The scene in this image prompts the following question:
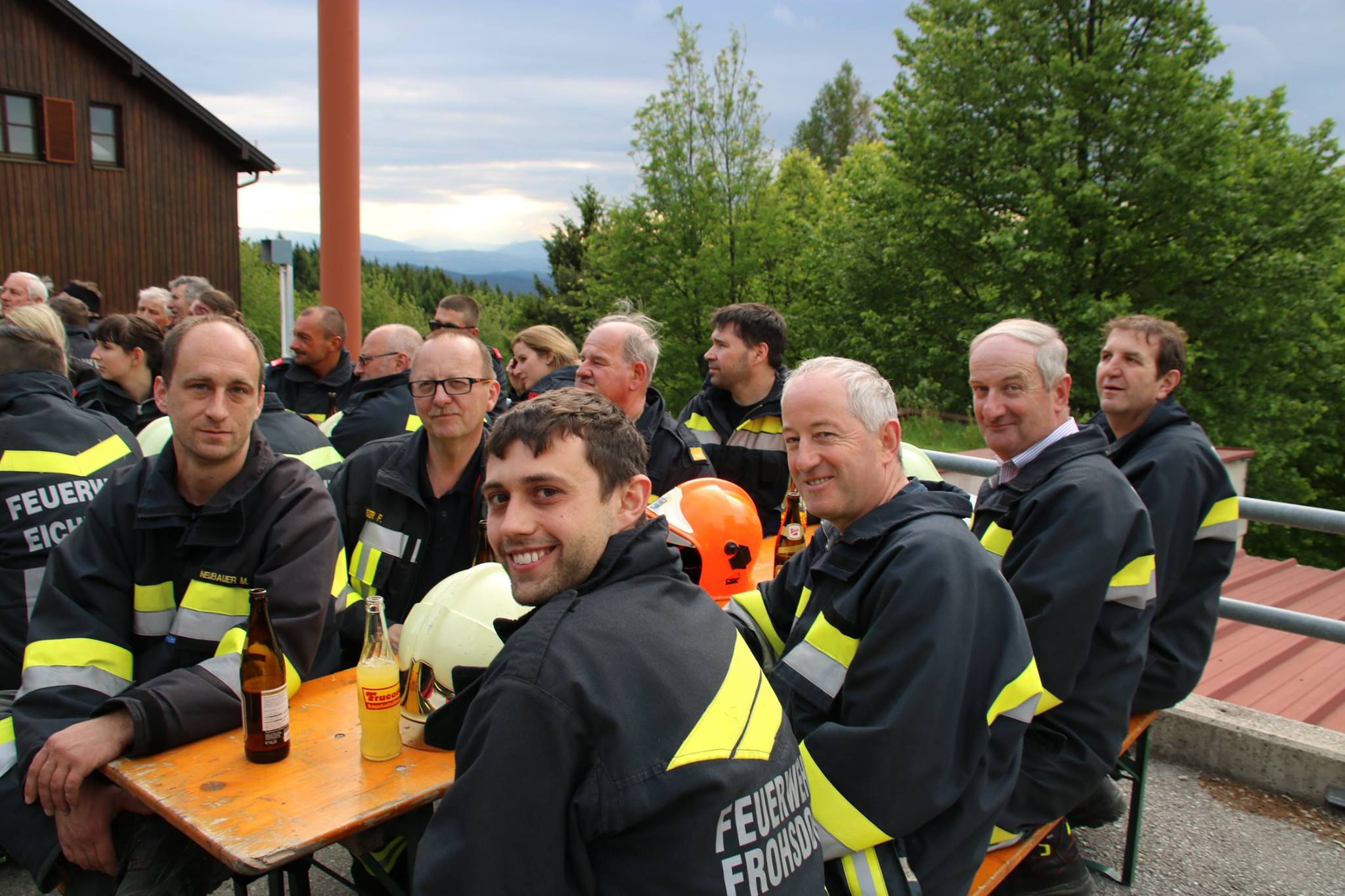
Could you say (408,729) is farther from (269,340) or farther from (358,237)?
(269,340)

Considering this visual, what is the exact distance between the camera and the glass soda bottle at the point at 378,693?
244cm

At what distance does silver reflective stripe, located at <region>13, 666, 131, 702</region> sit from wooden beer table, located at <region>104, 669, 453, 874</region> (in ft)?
1.25

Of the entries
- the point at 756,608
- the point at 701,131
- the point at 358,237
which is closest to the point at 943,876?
the point at 756,608

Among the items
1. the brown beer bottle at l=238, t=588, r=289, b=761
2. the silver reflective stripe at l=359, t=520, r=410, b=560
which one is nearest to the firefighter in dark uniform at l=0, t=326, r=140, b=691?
the silver reflective stripe at l=359, t=520, r=410, b=560

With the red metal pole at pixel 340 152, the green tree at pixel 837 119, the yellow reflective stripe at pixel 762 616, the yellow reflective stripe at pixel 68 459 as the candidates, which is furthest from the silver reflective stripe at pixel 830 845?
the green tree at pixel 837 119

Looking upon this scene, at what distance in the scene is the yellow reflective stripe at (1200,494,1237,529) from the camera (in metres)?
3.77

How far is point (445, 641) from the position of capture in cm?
259

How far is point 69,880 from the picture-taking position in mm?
2693

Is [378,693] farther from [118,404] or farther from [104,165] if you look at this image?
[104,165]

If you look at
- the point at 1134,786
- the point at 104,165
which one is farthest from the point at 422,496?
the point at 104,165

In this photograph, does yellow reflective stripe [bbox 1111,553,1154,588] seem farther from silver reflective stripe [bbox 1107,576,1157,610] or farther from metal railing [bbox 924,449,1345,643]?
metal railing [bbox 924,449,1345,643]

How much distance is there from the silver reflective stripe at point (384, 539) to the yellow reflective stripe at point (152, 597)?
942 millimetres

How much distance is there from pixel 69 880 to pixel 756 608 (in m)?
2.14

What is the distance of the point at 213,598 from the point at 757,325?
3.63 metres
